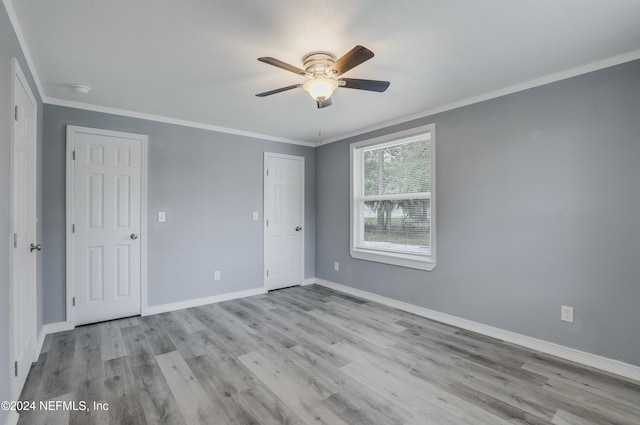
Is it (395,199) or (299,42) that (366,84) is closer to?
(299,42)

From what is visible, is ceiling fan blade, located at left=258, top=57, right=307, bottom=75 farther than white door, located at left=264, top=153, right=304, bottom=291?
No

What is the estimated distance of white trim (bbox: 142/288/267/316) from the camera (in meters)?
3.68

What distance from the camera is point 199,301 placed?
4016 millimetres

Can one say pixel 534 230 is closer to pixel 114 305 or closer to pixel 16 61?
pixel 16 61

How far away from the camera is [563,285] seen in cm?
259

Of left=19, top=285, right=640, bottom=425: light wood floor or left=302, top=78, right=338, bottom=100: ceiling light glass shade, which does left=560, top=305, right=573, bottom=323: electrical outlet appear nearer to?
left=19, top=285, right=640, bottom=425: light wood floor

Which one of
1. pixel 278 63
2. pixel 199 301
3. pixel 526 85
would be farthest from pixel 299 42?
pixel 199 301

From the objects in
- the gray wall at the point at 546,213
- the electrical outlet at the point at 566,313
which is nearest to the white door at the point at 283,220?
the gray wall at the point at 546,213

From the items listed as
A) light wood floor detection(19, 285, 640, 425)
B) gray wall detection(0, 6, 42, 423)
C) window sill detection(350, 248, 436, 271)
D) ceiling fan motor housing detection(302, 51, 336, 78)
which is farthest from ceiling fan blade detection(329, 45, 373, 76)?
window sill detection(350, 248, 436, 271)

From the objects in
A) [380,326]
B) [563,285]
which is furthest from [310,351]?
[563,285]

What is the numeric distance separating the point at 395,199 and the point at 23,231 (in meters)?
3.65

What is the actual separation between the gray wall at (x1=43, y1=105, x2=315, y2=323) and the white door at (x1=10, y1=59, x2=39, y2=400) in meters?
0.57

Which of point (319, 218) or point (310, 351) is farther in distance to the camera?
point (319, 218)

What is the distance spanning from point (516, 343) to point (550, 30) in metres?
2.55
